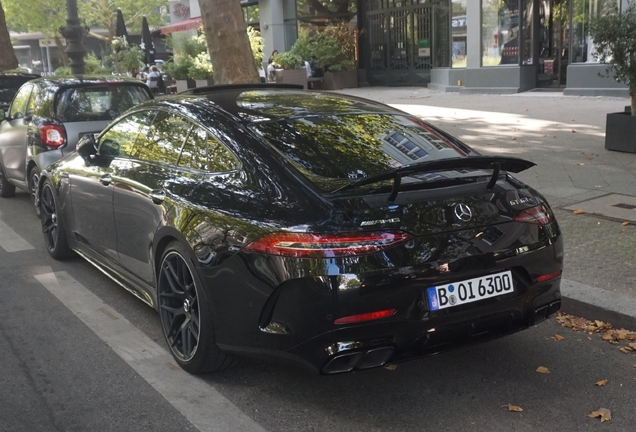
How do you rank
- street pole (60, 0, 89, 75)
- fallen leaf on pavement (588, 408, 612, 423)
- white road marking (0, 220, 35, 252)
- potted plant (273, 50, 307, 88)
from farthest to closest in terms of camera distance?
potted plant (273, 50, 307, 88), street pole (60, 0, 89, 75), white road marking (0, 220, 35, 252), fallen leaf on pavement (588, 408, 612, 423)

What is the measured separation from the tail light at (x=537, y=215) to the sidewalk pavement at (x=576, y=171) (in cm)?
123

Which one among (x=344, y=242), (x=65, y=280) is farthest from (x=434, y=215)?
(x=65, y=280)

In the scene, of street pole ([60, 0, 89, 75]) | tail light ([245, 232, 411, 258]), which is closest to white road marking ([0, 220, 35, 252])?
tail light ([245, 232, 411, 258])

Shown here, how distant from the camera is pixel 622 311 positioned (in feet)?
16.4

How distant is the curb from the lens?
4992mm

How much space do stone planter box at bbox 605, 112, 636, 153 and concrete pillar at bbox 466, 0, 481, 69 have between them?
10.7 m

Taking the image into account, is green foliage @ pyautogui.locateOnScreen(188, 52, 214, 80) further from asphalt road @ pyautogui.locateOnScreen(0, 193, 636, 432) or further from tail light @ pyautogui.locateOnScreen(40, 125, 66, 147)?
asphalt road @ pyautogui.locateOnScreen(0, 193, 636, 432)

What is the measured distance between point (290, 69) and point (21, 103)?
56.1 feet

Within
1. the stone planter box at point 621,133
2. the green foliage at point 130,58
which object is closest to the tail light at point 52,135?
the stone planter box at point 621,133

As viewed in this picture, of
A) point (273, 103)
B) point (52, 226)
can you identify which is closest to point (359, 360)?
point (273, 103)

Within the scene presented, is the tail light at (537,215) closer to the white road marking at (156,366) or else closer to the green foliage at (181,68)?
the white road marking at (156,366)

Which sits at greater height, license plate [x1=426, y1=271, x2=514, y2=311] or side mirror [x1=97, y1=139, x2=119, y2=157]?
side mirror [x1=97, y1=139, x2=119, y2=157]

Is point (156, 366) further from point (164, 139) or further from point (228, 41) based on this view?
point (228, 41)

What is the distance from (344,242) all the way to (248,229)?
0.55 meters
